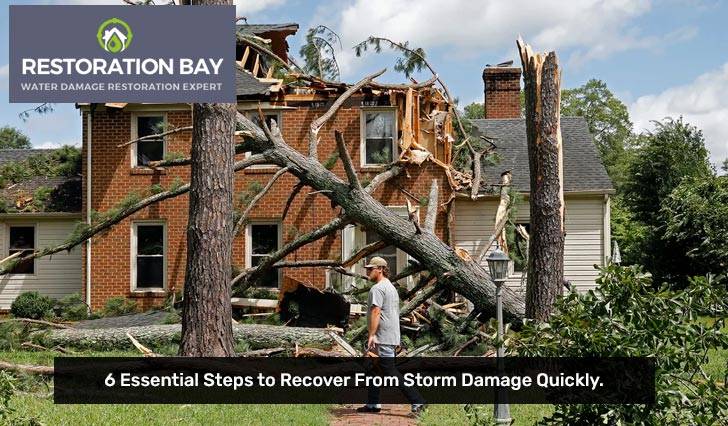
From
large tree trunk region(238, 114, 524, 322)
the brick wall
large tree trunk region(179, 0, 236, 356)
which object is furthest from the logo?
the brick wall

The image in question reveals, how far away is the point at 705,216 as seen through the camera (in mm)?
17109

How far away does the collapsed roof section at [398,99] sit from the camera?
20.8 m

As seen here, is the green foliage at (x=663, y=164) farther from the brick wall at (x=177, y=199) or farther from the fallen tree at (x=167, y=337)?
the fallen tree at (x=167, y=337)

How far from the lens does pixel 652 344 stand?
668 centimetres

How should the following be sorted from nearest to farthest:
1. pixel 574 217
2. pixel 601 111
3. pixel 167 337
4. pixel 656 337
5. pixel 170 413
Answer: pixel 656 337 → pixel 170 413 → pixel 167 337 → pixel 574 217 → pixel 601 111

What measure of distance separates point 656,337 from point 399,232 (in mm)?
7523

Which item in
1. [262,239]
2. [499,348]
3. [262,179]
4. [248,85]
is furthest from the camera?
[262,239]

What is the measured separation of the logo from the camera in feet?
45.3

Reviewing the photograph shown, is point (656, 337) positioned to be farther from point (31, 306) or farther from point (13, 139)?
point (13, 139)

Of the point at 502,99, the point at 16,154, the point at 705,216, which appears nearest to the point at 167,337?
the point at 705,216

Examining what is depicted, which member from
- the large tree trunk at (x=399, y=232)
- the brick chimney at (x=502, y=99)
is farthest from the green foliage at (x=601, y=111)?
the large tree trunk at (x=399, y=232)

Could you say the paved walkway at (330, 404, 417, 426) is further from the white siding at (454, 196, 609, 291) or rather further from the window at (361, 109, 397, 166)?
the white siding at (454, 196, 609, 291)

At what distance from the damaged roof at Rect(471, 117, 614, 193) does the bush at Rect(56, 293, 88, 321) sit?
31.2 feet

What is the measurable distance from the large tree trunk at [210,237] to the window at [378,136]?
967cm
